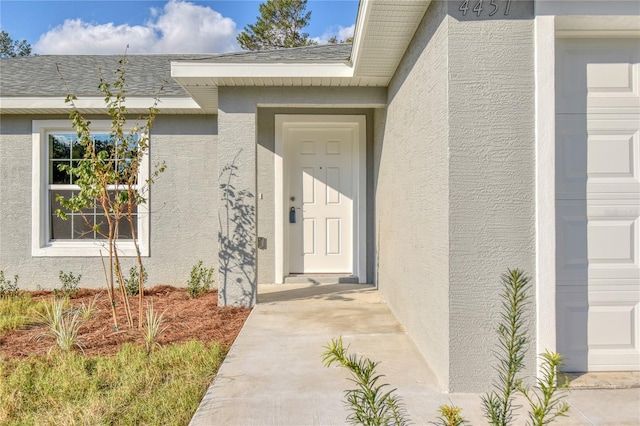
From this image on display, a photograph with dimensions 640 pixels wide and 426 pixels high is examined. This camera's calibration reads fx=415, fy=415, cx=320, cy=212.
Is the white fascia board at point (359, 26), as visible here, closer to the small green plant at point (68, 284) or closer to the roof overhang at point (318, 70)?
the roof overhang at point (318, 70)

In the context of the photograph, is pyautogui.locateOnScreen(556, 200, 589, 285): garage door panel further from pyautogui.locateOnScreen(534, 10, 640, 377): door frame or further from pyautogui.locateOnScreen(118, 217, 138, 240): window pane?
pyautogui.locateOnScreen(118, 217, 138, 240): window pane

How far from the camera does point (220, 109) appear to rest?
521 centimetres

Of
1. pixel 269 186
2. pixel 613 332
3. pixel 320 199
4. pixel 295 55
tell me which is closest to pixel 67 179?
pixel 269 186

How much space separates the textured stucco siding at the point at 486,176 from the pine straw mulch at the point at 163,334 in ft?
7.25

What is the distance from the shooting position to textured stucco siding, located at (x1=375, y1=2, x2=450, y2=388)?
297cm

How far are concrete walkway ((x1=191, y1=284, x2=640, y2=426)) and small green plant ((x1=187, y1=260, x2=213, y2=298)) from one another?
148cm

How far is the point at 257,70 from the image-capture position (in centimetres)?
485

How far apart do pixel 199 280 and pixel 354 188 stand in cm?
276

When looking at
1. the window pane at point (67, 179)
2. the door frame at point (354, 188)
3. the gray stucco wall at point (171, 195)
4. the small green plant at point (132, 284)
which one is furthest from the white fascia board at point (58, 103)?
the small green plant at point (132, 284)

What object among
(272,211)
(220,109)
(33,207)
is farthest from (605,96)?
(33,207)

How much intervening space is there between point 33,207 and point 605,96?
734 centimetres

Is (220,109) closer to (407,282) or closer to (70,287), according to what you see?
(407,282)

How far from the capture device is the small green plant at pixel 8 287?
6002mm

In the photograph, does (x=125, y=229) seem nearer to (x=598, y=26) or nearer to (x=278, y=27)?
(x=598, y=26)
